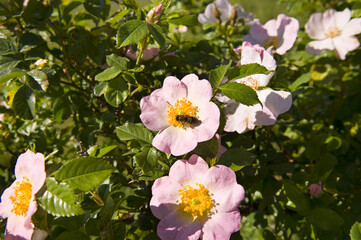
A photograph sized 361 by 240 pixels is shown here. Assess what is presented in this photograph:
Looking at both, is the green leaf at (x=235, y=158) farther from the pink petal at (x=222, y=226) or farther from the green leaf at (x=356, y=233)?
the green leaf at (x=356, y=233)

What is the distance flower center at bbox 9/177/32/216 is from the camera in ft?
2.61

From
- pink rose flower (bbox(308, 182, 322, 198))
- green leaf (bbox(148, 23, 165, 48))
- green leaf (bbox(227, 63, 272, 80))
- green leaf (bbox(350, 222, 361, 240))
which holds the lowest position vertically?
pink rose flower (bbox(308, 182, 322, 198))

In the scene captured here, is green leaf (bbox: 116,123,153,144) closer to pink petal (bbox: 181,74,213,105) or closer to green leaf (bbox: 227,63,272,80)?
pink petal (bbox: 181,74,213,105)

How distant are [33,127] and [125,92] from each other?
2.26 feet

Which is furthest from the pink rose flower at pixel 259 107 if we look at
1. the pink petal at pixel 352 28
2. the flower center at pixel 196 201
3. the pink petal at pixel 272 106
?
the pink petal at pixel 352 28

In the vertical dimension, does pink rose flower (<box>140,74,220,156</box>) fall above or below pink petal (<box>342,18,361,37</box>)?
above

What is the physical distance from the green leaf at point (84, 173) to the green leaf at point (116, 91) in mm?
291

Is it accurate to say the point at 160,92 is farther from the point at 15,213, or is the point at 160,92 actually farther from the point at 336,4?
the point at 336,4

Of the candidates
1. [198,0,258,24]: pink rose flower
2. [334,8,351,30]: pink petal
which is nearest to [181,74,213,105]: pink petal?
[198,0,258,24]: pink rose flower

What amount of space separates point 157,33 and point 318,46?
Result: 0.94 meters

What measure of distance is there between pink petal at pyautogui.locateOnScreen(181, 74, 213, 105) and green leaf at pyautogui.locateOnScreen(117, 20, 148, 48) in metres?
0.18

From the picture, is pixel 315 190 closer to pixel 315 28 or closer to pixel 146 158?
pixel 146 158

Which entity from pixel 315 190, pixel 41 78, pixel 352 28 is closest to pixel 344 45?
pixel 352 28

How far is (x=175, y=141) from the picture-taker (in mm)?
896
